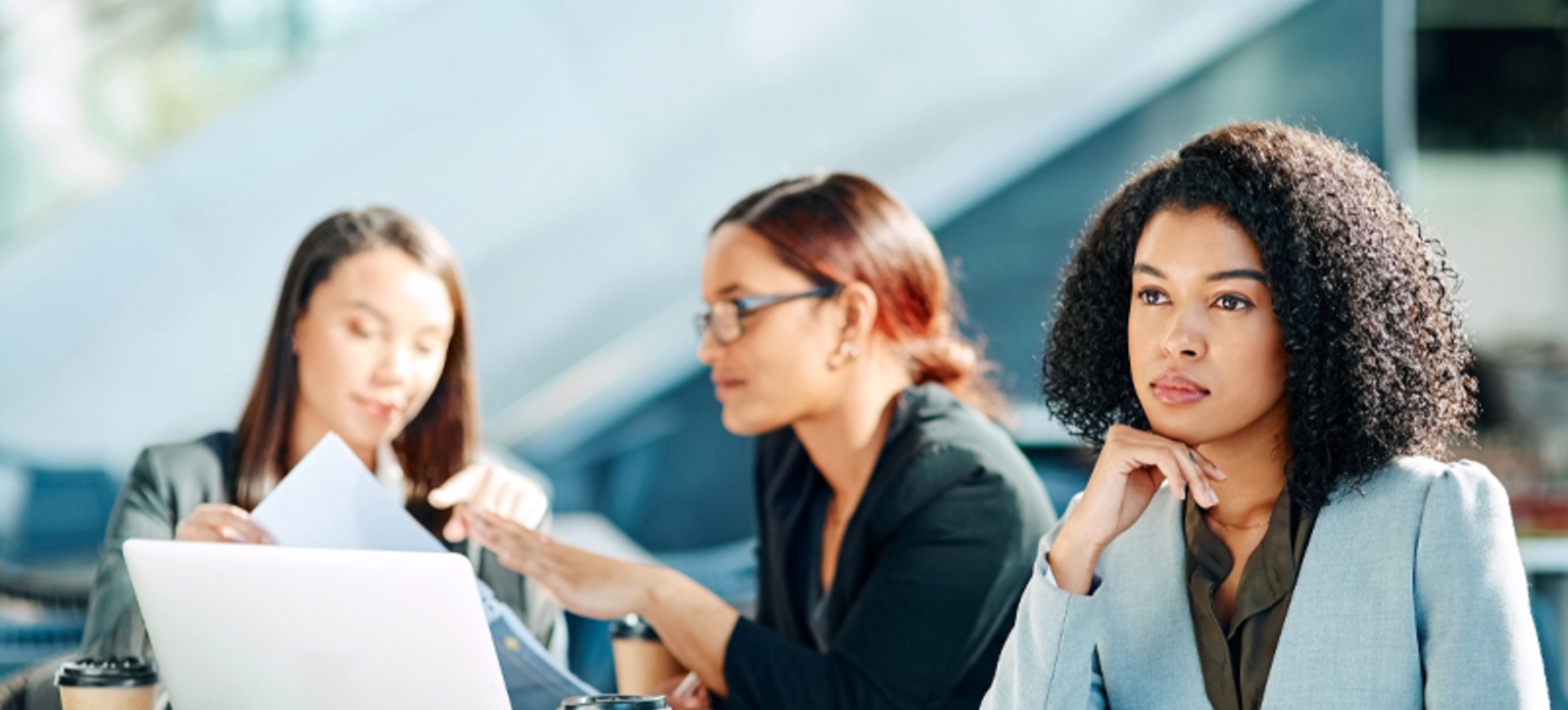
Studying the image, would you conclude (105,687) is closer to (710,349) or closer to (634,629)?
(634,629)

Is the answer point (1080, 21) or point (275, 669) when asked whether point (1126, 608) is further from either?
point (1080, 21)

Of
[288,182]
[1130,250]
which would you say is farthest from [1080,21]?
[1130,250]

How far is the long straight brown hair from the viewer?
217cm

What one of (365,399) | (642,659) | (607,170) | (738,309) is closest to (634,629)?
(642,659)

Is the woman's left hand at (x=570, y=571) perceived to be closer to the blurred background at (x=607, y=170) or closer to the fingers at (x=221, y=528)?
the fingers at (x=221, y=528)

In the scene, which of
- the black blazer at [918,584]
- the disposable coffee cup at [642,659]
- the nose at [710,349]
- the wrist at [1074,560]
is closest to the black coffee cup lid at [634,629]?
the disposable coffee cup at [642,659]

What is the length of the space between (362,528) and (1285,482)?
96 cm

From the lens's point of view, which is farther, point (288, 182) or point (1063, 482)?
point (288, 182)

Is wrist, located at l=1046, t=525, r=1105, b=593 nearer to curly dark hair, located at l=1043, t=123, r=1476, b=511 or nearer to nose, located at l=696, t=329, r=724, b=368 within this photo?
curly dark hair, located at l=1043, t=123, r=1476, b=511

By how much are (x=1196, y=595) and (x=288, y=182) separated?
3523mm

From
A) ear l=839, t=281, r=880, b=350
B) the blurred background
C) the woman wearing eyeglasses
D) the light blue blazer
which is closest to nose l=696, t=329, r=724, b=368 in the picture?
the woman wearing eyeglasses

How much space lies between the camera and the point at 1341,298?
128 cm

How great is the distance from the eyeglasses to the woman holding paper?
323 millimetres

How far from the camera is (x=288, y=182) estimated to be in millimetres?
4352
